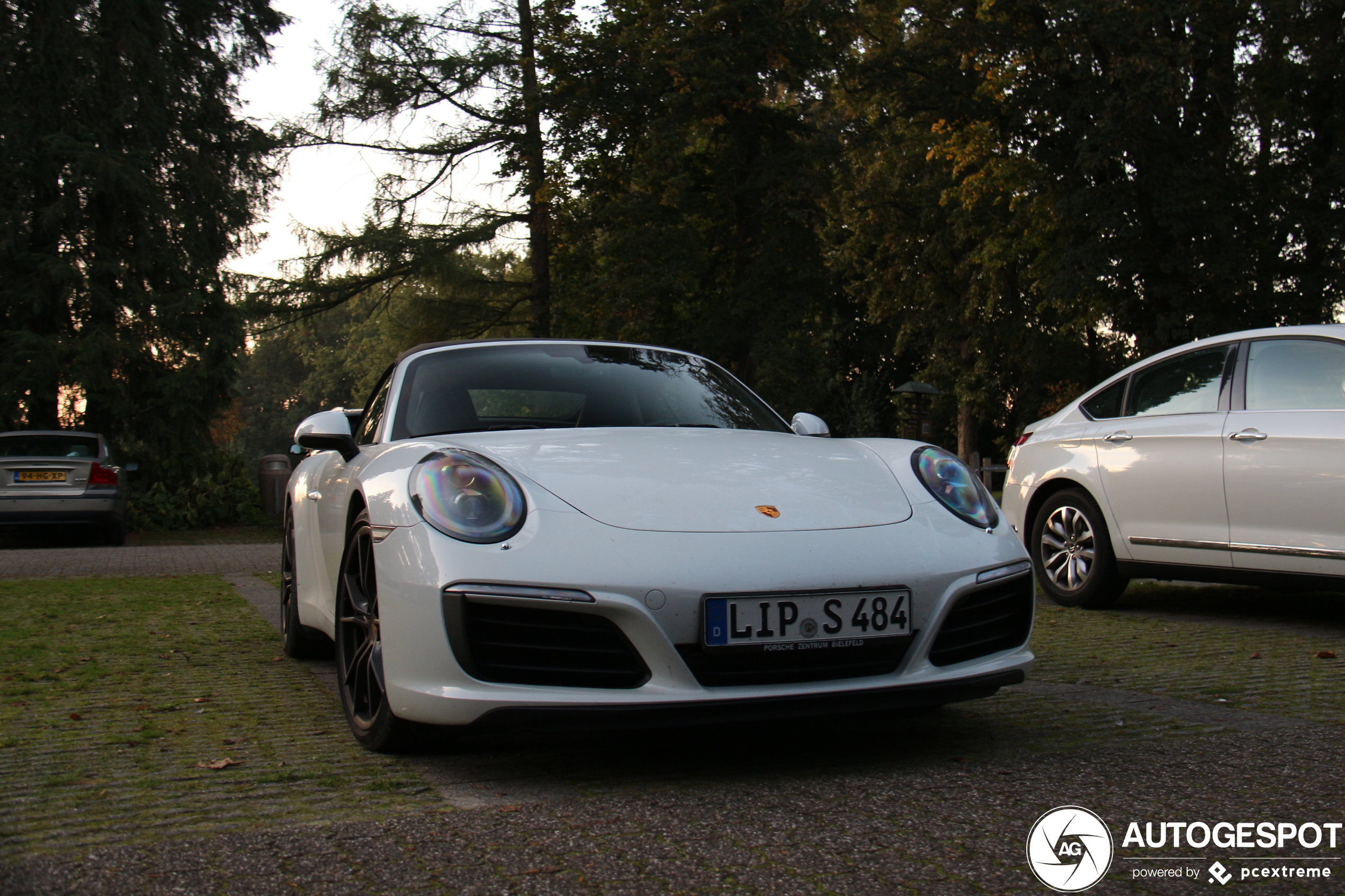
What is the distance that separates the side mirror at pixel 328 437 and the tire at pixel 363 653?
58cm

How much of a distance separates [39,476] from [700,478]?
15791mm

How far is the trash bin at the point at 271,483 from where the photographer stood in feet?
78.8

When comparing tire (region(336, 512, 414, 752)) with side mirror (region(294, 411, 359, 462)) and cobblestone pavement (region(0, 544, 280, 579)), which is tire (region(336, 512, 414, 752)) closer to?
side mirror (region(294, 411, 359, 462))

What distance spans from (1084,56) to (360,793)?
2231 cm

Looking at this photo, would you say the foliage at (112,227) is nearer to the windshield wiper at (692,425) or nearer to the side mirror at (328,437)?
the side mirror at (328,437)

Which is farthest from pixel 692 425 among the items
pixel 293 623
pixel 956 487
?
pixel 293 623

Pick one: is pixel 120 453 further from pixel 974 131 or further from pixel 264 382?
pixel 264 382

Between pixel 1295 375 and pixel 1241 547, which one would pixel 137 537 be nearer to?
pixel 1241 547

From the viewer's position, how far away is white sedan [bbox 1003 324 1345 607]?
20.1 feet

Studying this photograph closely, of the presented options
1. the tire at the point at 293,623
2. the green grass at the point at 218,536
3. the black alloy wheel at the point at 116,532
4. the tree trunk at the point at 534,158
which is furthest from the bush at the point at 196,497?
the tire at the point at 293,623

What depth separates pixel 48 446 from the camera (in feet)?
57.3

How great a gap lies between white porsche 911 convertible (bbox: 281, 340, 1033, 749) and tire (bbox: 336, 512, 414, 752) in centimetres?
1

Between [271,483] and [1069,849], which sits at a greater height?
[1069,849]

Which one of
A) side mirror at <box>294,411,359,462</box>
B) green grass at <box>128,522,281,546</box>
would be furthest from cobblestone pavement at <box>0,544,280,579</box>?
side mirror at <box>294,411,359,462</box>
